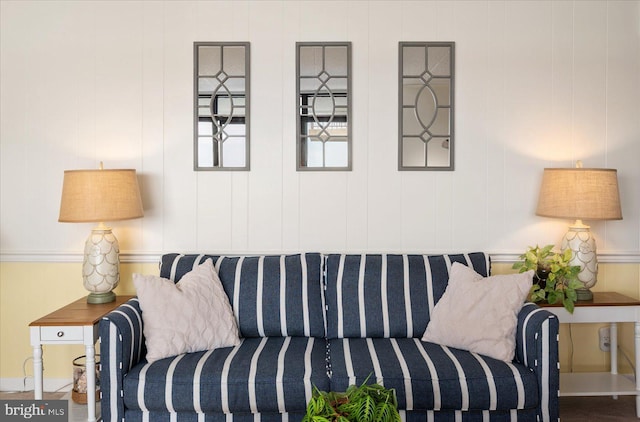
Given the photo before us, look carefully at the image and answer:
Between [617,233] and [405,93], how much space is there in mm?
1518

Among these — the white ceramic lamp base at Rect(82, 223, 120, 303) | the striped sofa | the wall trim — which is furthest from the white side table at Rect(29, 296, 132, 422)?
the wall trim

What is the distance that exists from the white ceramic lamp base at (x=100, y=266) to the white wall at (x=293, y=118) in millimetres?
307

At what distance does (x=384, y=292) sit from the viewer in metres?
3.03

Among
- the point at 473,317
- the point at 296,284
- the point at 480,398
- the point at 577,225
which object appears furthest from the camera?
the point at 577,225

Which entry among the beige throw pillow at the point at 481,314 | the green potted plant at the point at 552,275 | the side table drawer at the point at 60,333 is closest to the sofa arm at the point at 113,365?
the side table drawer at the point at 60,333

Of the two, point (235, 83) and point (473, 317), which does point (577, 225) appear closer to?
point (473, 317)

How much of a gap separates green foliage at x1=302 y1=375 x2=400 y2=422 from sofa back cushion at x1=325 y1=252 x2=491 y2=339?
124 centimetres

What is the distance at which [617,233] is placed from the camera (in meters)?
3.49

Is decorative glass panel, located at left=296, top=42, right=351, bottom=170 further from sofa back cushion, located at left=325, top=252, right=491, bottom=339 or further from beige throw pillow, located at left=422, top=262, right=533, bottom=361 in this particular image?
beige throw pillow, located at left=422, top=262, right=533, bottom=361

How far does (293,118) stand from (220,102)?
0.44 m

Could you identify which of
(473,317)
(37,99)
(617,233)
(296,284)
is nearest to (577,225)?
(617,233)

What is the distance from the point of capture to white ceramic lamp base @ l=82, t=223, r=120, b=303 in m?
3.12

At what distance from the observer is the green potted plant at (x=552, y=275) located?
304 cm

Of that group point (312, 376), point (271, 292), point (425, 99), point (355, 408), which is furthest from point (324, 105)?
point (355, 408)
